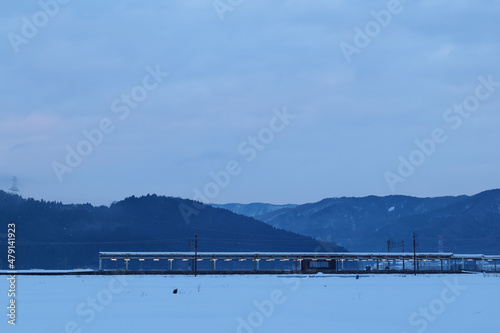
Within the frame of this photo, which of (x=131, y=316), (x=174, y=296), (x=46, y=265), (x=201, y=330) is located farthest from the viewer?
(x=46, y=265)

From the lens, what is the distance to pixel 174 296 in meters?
39.5

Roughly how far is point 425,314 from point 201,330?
33.5ft

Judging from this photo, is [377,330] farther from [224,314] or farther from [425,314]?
[224,314]

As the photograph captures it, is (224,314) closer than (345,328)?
No

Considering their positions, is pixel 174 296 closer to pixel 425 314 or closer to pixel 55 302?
pixel 55 302

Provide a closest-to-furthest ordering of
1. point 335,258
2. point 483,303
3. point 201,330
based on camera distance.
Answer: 1. point 201,330
2. point 483,303
3. point 335,258

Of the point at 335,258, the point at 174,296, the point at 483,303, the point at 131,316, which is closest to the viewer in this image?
the point at 131,316

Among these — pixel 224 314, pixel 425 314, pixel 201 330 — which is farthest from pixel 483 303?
pixel 201 330

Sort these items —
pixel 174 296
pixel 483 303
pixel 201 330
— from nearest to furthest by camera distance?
pixel 201 330 → pixel 483 303 → pixel 174 296

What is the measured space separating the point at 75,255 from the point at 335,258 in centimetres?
10297

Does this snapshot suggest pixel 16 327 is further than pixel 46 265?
No

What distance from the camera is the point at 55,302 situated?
34.5 metres

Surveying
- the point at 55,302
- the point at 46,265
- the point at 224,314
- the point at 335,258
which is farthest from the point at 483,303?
the point at 46,265

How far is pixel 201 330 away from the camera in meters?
23.5
